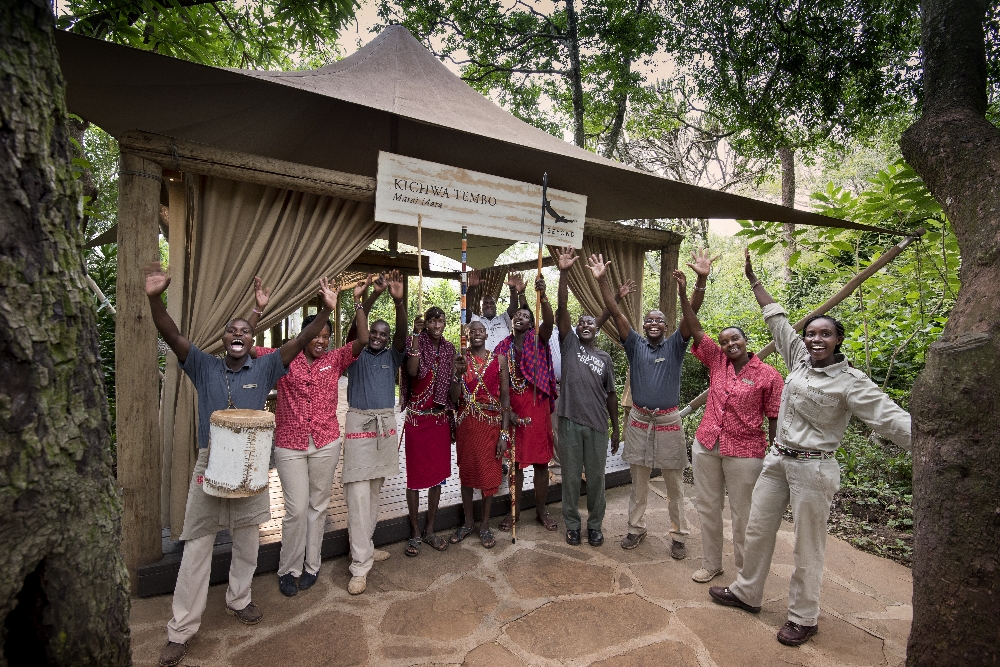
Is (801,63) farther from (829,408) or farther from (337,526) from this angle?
(337,526)

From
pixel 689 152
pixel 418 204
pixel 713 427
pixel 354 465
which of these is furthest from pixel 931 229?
pixel 689 152

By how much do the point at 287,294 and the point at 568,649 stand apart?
2840 mm

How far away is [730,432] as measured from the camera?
334cm

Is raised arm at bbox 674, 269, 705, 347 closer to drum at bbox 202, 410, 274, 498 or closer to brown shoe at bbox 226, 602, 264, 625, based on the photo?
drum at bbox 202, 410, 274, 498

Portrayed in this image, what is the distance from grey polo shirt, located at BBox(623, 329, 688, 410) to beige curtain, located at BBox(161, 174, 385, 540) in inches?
93.4

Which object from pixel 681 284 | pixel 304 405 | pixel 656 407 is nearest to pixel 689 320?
pixel 681 284

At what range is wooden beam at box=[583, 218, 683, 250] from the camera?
16.1 feet

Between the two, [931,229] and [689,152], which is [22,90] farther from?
[689,152]

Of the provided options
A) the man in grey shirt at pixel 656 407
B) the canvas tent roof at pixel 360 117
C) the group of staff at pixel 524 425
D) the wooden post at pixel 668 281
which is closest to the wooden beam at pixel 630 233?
the wooden post at pixel 668 281

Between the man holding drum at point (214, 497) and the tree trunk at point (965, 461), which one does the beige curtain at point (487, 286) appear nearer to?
the man holding drum at point (214, 497)

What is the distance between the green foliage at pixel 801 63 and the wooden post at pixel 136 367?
7.27 metres

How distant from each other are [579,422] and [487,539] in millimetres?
1171

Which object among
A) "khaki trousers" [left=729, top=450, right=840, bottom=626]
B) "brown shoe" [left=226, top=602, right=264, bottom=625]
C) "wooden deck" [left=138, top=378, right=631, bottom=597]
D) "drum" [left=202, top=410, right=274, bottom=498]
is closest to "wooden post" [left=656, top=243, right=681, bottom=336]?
"wooden deck" [left=138, top=378, right=631, bottom=597]

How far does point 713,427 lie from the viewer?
3.42 m
